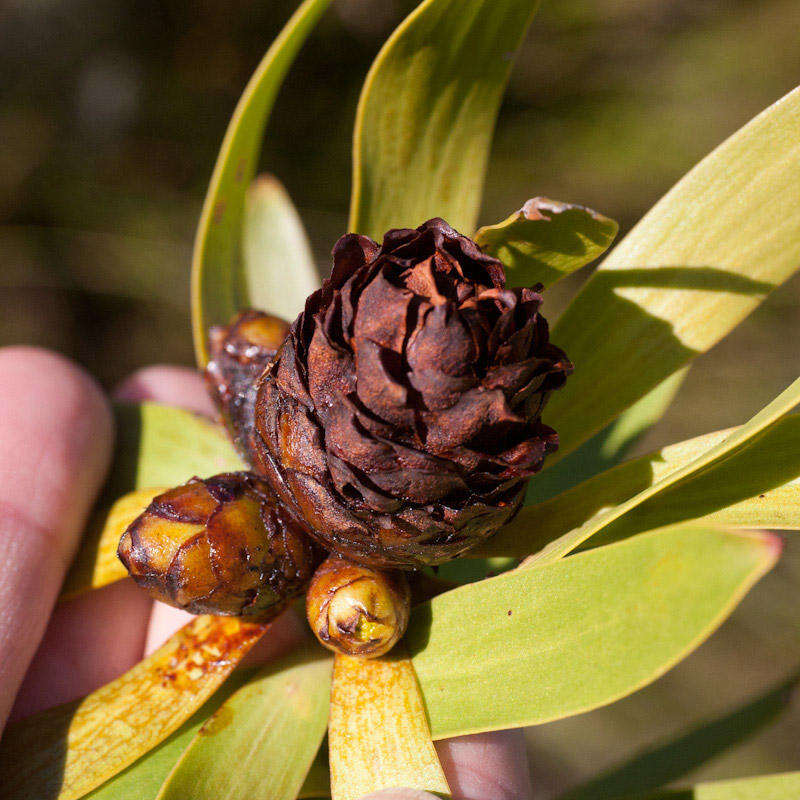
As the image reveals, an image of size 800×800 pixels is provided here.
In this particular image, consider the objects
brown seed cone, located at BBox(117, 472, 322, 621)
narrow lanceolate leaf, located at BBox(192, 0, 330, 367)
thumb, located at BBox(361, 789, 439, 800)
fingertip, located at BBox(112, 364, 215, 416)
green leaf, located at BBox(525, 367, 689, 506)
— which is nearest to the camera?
thumb, located at BBox(361, 789, 439, 800)

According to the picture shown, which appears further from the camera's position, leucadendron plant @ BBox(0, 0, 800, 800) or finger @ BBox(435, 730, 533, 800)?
finger @ BBox(435, 730, 533, 800)

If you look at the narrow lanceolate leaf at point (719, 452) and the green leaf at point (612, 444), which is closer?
the narrow lanceolate leaf at point (719, 452)

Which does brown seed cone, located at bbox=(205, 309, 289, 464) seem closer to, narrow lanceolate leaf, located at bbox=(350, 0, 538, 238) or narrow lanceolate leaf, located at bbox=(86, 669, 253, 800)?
narrow lanceolate leaf, located at bbox=(350, 0, 538, 238)

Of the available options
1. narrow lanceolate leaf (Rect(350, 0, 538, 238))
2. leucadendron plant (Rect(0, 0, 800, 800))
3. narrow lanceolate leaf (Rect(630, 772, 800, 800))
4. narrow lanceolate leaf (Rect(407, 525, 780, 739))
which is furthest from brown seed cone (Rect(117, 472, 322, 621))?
narrow lanceolate leaf (Rect(630, 772, 800, 800))

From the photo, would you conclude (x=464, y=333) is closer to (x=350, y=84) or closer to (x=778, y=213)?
(x=778, y=213)

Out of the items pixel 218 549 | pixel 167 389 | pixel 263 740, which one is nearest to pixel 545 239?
pixel 218 549

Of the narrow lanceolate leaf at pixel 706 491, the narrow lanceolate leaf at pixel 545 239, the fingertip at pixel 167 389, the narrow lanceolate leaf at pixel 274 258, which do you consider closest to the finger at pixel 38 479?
the fingertip at pixel 167 389

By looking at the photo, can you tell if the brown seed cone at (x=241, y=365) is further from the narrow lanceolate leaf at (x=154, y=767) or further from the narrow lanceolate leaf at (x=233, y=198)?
the narrow lanceolate leaf at (x=154, y=767)
